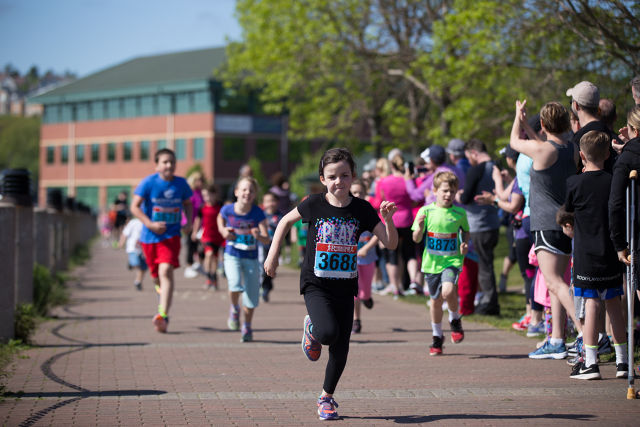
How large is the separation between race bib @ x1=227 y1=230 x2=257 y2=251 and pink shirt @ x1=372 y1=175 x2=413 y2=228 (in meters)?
4.14

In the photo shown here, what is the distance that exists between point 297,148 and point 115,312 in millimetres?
68160

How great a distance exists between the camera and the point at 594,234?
24.2 feet

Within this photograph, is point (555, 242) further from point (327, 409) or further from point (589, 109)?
point (327, 409)

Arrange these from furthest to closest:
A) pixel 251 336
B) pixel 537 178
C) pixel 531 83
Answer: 1. pixel 531 83
2. pixel 251 336
3. pixel 537 178

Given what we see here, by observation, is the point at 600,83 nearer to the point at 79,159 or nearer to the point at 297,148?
the point at 297,148

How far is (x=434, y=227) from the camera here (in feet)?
30.5

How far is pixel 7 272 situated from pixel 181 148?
71.3 meters

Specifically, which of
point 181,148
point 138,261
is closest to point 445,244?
point 138,261

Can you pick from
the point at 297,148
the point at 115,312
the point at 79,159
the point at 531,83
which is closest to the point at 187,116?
the point at 297,148

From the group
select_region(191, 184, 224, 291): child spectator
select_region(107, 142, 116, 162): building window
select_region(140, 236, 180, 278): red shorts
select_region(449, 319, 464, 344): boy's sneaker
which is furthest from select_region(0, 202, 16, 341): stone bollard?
select_region(107, 142, 116, 162): building window

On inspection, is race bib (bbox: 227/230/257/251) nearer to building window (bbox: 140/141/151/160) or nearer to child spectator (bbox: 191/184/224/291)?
child spectator (bbox: 191/184/224/291)

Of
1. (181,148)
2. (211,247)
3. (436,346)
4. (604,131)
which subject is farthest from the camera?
(181,148)

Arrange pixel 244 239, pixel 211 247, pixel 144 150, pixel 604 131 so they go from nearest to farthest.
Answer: pixel 604 131 → pixel 244 239 → pixel 211 247 → pixel 144 150

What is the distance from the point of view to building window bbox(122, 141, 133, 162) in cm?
8519
